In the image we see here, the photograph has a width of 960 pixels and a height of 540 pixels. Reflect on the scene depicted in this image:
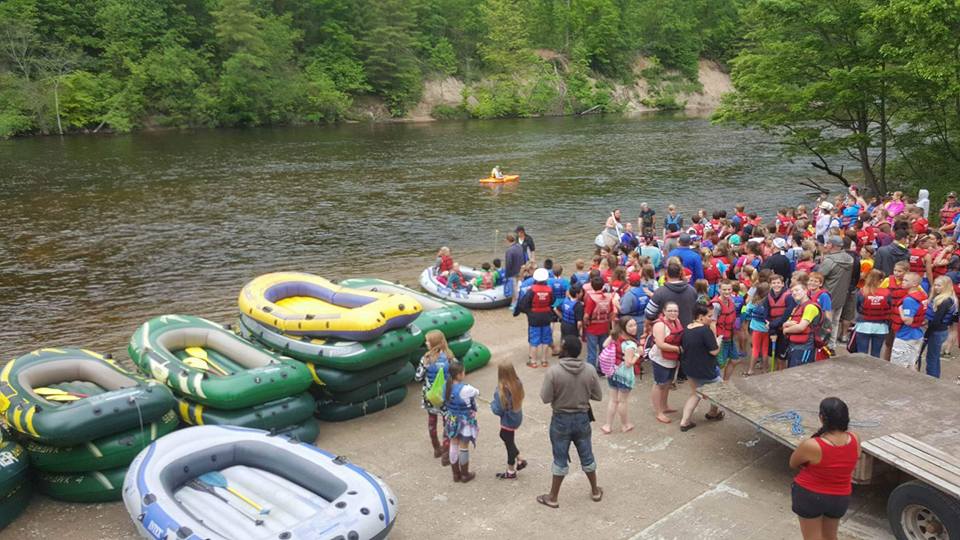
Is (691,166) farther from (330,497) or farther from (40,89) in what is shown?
(40,89)

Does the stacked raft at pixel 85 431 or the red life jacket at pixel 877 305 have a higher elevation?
the red life jacket at pixel 877 305

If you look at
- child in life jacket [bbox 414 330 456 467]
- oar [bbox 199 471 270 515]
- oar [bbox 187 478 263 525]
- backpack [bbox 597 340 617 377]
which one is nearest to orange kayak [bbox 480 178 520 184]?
backpack [bbox 597 340 617 377]

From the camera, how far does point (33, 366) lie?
7.70 m

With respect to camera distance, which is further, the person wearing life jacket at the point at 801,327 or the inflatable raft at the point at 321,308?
the inflatable raft at the point at 321,308

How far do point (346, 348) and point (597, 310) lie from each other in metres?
3.16

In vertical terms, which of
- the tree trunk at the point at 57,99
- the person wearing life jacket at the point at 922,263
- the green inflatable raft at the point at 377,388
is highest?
the tree trunk at the point at 57,99

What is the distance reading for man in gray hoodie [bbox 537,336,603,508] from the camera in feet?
20.2

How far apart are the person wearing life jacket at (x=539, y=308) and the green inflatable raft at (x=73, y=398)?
457 cm

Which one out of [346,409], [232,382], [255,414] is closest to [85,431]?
[232,382]

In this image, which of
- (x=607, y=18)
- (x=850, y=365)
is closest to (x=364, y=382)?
(x=850, y=365)

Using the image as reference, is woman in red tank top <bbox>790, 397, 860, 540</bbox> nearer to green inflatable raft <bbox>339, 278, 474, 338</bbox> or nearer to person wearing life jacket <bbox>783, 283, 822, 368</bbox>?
person wearing life jacket <bbox>783, 283, 822, 368</bbox>

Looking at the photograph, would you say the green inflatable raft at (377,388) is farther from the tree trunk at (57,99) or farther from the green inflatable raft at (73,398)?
the tree trunk at (57,99)

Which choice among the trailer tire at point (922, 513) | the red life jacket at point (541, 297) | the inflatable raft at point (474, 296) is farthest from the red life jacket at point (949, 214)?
the trailer tire at point (922, 513)

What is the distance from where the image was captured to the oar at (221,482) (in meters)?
6.18
